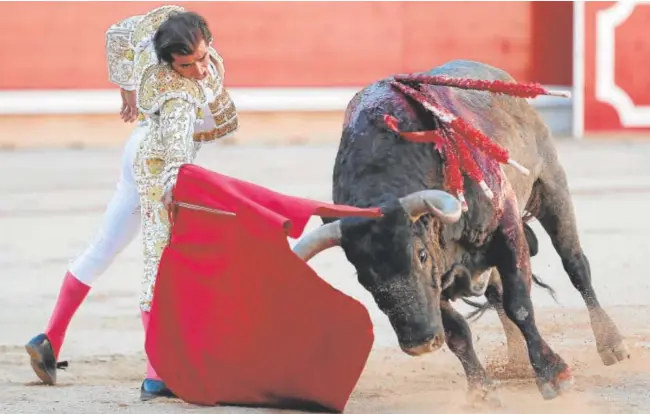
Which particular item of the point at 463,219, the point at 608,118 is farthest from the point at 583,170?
the point at 463,219

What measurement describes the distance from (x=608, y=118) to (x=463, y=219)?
21.9 feet

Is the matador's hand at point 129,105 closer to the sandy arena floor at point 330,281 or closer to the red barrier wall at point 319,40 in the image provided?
the sandy arena floor at point 330,281

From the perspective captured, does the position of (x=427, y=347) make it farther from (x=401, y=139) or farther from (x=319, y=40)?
(x=319, y=40)

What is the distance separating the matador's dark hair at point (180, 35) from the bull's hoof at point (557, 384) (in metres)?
0.98

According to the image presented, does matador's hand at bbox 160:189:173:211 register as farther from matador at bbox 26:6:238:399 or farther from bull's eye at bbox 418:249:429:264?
bull's eye at bbox 418:249:429:264

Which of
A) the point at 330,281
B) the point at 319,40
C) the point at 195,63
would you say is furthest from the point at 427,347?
the point at 319,40

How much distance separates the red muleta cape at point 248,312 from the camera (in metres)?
2.70

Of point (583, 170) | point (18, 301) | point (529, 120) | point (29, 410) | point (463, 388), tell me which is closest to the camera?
point (29, 410)

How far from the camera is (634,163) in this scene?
309 inches

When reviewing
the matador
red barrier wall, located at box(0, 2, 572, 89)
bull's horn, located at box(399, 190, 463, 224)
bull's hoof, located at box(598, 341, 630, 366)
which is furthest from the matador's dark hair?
red barrier wall, located at box(0, 2, 572, 89)

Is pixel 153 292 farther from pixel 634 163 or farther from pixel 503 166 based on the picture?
pixel 634 163

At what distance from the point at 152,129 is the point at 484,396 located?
2.88 feet

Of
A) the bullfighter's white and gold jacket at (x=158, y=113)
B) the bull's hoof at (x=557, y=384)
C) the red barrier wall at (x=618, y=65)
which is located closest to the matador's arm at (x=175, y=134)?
the bullfighter's white and gold jacket at (x=158, y=113)

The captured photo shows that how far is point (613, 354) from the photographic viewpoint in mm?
3402
